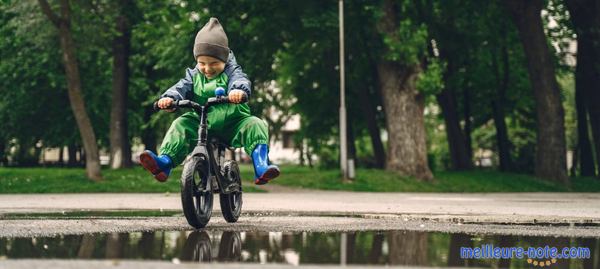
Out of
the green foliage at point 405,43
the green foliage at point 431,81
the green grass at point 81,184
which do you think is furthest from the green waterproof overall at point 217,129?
the green foliage at point 431,81

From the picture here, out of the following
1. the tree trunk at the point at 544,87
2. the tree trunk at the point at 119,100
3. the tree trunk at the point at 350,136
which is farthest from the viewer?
the tree trunk at the point at 350,136

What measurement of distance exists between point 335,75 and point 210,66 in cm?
2586

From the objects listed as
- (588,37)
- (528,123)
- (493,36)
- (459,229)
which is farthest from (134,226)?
(528,123)

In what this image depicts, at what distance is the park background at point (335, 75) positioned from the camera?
27297 millimetres

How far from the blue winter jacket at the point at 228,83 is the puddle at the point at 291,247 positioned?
1.41 metres

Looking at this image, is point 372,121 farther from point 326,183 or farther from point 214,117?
point 214,117

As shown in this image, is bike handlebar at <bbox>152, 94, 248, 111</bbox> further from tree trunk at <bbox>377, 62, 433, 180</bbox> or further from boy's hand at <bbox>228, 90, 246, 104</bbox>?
tree trunk at <bbox>377, 62, 433, 180</bbox>

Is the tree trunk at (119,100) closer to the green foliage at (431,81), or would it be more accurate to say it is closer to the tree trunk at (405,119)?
the tree trunk at (405,119)

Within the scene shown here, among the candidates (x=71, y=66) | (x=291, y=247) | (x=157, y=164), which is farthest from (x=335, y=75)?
(x=291, y=247)

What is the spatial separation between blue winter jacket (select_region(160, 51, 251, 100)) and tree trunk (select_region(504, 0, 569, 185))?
19.7 m

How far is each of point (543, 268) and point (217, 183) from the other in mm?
3983

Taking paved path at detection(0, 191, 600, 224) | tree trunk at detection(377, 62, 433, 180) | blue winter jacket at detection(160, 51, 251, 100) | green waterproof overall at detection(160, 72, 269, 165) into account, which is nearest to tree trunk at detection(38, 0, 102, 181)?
tree trunk at detection(377, 62, 433, 180)

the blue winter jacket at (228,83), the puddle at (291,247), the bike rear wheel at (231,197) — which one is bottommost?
the puddle at (291,247)

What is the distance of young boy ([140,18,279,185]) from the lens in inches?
355
